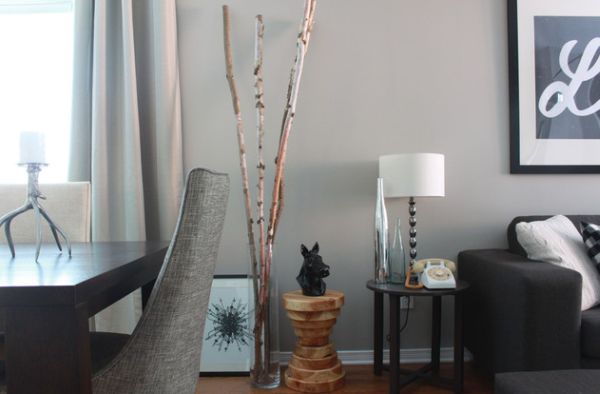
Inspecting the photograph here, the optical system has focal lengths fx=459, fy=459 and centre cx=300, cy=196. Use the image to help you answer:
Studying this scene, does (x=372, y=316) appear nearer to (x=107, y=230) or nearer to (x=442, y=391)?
(x=442, y=391)

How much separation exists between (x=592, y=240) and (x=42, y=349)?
2.18 meters

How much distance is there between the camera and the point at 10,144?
8.68 feet

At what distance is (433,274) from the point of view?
204 centimetres

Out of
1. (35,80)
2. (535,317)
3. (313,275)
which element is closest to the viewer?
(535,317)

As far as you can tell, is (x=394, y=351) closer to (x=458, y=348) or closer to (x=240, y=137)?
(x=458, y=348)

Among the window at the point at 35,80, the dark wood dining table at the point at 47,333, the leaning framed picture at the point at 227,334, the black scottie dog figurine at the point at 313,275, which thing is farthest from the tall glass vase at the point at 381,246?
the window at the point at 35,80

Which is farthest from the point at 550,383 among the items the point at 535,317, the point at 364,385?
the point at 364,385

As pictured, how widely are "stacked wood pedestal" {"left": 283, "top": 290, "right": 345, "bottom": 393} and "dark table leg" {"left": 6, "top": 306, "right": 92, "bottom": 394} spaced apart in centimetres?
135

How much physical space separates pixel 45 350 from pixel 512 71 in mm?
2558

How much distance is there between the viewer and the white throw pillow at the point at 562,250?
6.48 ft

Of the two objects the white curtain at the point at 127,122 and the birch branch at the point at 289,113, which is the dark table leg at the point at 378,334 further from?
the white curtain at the point at 127,122

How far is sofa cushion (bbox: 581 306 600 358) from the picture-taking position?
1.76 meters

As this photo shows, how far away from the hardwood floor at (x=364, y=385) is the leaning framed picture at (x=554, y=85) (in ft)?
3.75

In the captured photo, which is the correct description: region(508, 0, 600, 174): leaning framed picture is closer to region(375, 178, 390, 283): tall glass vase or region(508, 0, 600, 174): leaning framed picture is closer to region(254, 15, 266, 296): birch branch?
region(375, 178, 390, 283): tall glass vase
